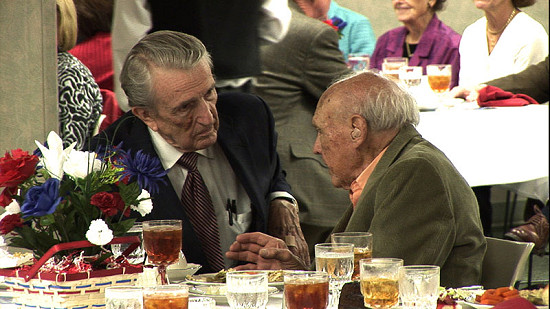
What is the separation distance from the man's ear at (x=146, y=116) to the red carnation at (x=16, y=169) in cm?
112

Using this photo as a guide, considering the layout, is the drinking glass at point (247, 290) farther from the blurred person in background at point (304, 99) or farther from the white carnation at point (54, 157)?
the blurred person in background at point (304, 99)

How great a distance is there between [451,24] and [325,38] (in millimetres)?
605

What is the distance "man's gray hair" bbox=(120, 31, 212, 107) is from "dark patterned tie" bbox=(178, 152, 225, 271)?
35cm

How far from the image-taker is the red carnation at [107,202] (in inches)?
79.4

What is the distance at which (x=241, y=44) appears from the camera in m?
4.15

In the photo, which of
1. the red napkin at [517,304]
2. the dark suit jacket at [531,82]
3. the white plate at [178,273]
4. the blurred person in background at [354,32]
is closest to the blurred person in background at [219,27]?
the blurred person in background at [354,32]

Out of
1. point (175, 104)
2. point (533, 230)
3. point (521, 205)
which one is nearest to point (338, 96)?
point (175, 104)

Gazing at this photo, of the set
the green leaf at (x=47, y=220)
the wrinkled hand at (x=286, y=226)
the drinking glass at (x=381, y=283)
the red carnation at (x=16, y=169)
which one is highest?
the red carnation at (x=16, y=169)

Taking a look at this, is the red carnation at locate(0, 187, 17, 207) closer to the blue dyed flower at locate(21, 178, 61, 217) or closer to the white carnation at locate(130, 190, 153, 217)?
the blue dyed flower at locate(21, 178, 61, 217)

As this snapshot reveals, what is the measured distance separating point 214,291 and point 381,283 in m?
0.54

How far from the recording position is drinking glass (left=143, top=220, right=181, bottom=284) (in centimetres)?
225

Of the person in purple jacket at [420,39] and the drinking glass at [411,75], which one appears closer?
the person in purple jacket at [420,39]

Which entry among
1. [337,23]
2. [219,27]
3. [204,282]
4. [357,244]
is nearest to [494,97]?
[337,23]

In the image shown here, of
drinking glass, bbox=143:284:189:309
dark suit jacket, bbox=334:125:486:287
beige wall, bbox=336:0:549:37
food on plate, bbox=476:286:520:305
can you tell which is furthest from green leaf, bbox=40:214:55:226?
beige wall, bbox=336:0:549:37
